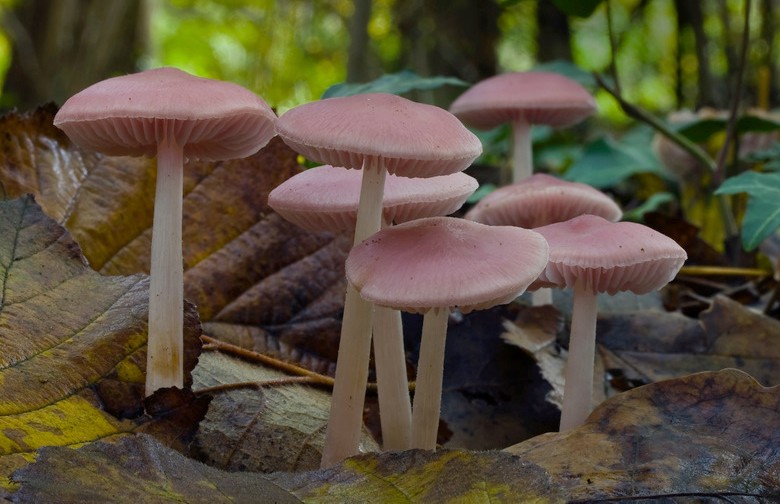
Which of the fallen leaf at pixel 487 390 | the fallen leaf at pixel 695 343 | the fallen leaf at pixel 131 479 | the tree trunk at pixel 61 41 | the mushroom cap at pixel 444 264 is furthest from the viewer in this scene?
the tree trunk at pixel 61 41

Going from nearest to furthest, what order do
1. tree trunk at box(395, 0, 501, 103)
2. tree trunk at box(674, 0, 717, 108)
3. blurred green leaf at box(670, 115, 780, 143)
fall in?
blurred green leaf at box(670, 115, 780, 143)
tree trunk at box(674, 0, 717, 108)
tree trunk at box(395, 0, 501, 103)

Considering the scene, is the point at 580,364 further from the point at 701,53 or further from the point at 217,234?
the point at 701,53

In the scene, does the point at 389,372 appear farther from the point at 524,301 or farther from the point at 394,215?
the point at 524,301

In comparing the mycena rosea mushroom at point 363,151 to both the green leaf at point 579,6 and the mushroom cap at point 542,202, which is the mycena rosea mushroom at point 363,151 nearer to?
the mushroom cap at point 542,202

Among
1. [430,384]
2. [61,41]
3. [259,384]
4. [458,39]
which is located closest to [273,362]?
[259,384]

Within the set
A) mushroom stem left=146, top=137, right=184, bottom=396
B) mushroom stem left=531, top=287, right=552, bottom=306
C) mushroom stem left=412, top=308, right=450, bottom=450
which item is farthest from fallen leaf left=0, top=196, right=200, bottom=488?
mushroom stem left=531, top=287, right=552, bottom=306

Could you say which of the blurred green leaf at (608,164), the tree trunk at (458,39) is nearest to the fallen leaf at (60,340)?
the blurred green leaf at (608,164)

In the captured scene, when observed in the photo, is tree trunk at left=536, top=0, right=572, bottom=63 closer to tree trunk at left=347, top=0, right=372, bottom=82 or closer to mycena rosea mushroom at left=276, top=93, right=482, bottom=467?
tree trunk at left=347, top=0, right=372, bottom=82
